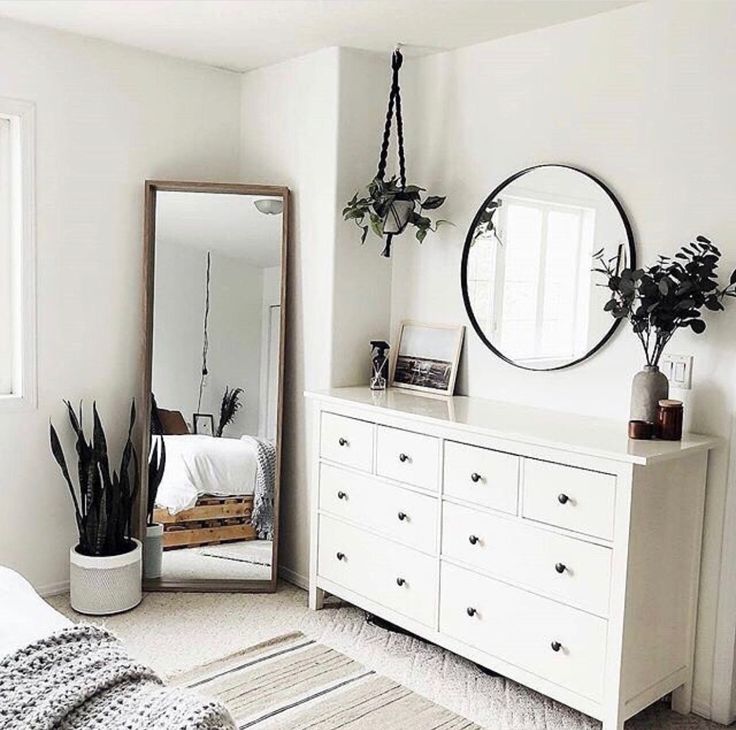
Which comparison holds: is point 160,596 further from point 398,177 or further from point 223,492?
point 398,177

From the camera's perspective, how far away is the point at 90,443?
3680mm

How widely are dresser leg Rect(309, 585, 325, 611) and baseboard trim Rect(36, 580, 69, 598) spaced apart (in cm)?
104

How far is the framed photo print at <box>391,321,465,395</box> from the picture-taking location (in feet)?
11.5

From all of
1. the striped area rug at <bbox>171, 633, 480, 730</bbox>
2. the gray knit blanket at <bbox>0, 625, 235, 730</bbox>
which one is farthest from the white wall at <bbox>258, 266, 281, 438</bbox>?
the gray knit blanket at <bbox>0, 625, 235, 730</bbox>

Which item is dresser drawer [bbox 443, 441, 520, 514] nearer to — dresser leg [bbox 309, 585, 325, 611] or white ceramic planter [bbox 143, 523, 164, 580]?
dresser leg [bbox 309, 585, 325, 611]

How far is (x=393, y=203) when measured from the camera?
3410mm

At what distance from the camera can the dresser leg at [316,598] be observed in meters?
3.55

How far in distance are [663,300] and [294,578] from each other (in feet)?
6.83

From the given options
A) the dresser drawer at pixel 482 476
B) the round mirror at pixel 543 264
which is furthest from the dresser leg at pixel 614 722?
the round mirror at pixel 543 264

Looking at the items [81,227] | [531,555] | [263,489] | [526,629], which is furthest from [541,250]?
[81,227]

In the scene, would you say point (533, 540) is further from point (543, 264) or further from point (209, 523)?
point (209, 523)

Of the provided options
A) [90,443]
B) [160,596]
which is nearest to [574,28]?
[90,443]

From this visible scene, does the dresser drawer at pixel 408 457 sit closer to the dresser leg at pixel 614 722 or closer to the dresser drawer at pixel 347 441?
the dresser drawer at pixel 347 441

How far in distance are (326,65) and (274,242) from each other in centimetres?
76
